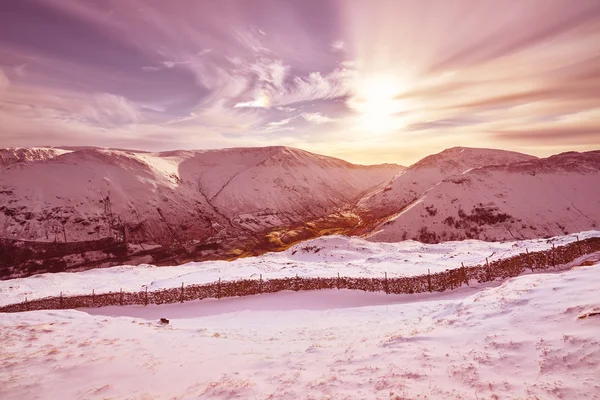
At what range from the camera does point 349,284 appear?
22.8 metres

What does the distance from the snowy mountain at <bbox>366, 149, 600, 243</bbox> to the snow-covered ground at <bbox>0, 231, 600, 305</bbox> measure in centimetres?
3567

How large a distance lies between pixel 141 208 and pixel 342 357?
95.5m

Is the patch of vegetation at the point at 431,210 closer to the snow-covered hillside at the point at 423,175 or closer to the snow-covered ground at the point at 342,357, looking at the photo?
the snow-covered hillside at the point at 423,175

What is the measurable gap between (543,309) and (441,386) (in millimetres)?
Answer: 5624

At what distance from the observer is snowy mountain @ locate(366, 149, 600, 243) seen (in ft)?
240

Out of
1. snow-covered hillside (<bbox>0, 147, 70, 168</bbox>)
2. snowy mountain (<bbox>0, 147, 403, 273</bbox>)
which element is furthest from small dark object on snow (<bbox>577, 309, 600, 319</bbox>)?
snow-covered hillside (<bbox>0, 147, 70, 168</bbox>)

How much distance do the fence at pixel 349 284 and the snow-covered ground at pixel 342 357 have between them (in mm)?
7418

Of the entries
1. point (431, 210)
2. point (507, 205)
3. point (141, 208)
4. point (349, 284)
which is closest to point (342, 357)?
point (349, 284)

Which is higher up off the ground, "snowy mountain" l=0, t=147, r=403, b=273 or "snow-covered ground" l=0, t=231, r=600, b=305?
"snowy mountain" l=0, t=147, r=403, b=273

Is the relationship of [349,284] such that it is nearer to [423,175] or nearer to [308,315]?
[308,315]

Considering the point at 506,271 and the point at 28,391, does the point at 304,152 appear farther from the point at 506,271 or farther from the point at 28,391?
the point at 28,391

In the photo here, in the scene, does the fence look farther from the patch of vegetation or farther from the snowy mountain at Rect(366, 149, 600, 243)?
the patch of vegetation

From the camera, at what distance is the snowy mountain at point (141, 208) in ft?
237

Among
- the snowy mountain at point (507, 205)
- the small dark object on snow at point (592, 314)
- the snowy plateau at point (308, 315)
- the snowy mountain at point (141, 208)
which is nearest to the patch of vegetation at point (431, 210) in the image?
the snowy mountain at point (507, 205)
